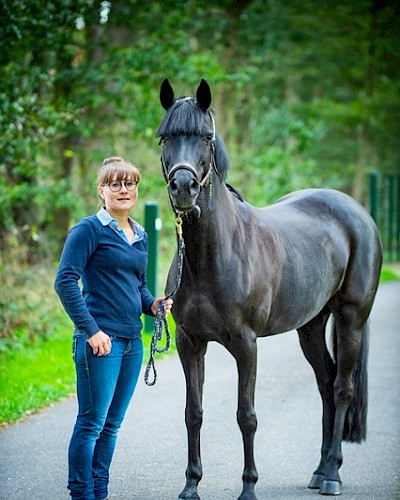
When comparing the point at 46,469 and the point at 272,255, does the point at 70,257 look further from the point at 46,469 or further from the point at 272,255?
the point at 46,469

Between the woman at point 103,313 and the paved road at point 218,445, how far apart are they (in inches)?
21.2

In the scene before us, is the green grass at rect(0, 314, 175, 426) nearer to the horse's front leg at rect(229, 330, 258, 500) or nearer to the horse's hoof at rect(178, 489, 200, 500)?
the horse's hoof at rect(178, 489, 200, 500)

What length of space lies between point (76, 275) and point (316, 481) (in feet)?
6.72

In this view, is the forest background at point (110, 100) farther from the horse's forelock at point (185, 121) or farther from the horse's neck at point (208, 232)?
the horse's forelock at point (185, 121)

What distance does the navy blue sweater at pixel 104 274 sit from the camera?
4004mm

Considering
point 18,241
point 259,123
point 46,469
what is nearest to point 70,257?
point 46,469

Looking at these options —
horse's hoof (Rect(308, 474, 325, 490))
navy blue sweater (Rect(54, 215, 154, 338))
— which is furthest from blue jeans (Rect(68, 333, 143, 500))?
horse's hoof (Rect(308, 474, 325, 490))

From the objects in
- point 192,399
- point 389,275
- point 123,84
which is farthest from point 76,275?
point 389,275

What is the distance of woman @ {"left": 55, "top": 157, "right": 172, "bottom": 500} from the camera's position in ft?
13.1

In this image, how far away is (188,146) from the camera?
404 centimetres

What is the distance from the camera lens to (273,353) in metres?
9.20

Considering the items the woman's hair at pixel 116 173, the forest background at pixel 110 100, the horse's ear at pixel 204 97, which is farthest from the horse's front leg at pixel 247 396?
the forest background at pixel 110 100

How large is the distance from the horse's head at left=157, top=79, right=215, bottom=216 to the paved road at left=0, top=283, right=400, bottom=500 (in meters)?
1.81

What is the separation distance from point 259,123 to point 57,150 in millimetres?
7437
